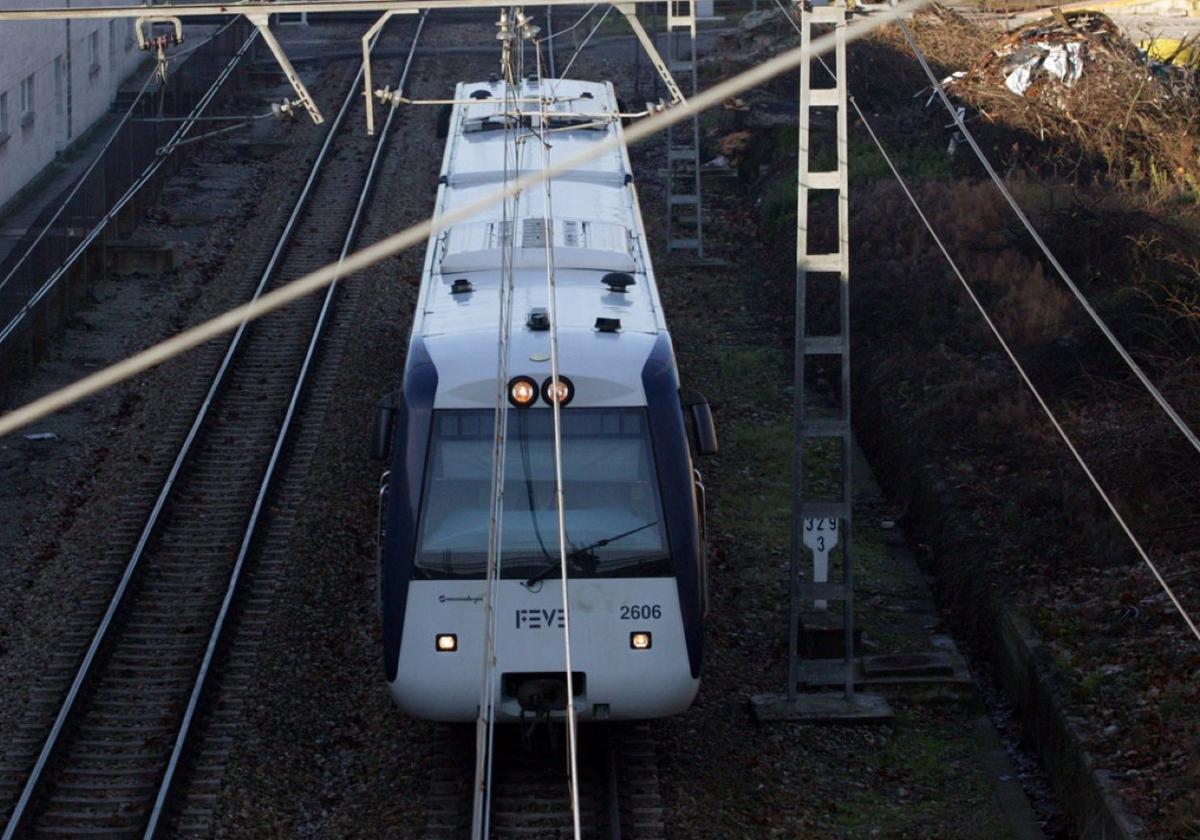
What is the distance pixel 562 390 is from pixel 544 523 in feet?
2.88

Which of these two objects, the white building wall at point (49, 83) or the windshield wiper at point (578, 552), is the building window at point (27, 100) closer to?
the white building wall at point (49, 83)

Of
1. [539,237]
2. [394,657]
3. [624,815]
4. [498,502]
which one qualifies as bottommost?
[624,815]

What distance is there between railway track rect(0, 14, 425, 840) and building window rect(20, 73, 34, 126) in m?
8.07

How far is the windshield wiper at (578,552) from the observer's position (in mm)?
10641

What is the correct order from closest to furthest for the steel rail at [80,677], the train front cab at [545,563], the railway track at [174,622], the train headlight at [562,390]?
the train front cab at [545,563] → the steel rail at [80,677] → the train headlight at [562,390] → the railway track at [174,622]

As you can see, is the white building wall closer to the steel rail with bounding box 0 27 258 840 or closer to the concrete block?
the concrete block

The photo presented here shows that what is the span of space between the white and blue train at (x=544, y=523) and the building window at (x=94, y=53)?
23254 mm

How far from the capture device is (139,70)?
122ft

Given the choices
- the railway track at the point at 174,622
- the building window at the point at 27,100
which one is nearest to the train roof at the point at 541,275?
the railway track at the point at 174,622

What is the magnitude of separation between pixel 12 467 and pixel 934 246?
1085 centimetres

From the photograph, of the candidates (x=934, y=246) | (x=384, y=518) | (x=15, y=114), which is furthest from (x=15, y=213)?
(x=384, y=518)

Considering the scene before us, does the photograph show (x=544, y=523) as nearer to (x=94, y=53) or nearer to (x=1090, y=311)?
(x=1090, y=311)

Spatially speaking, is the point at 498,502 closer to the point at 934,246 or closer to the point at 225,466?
the point at 225,466

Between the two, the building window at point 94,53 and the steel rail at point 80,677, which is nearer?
the steel rail at point 80,677
